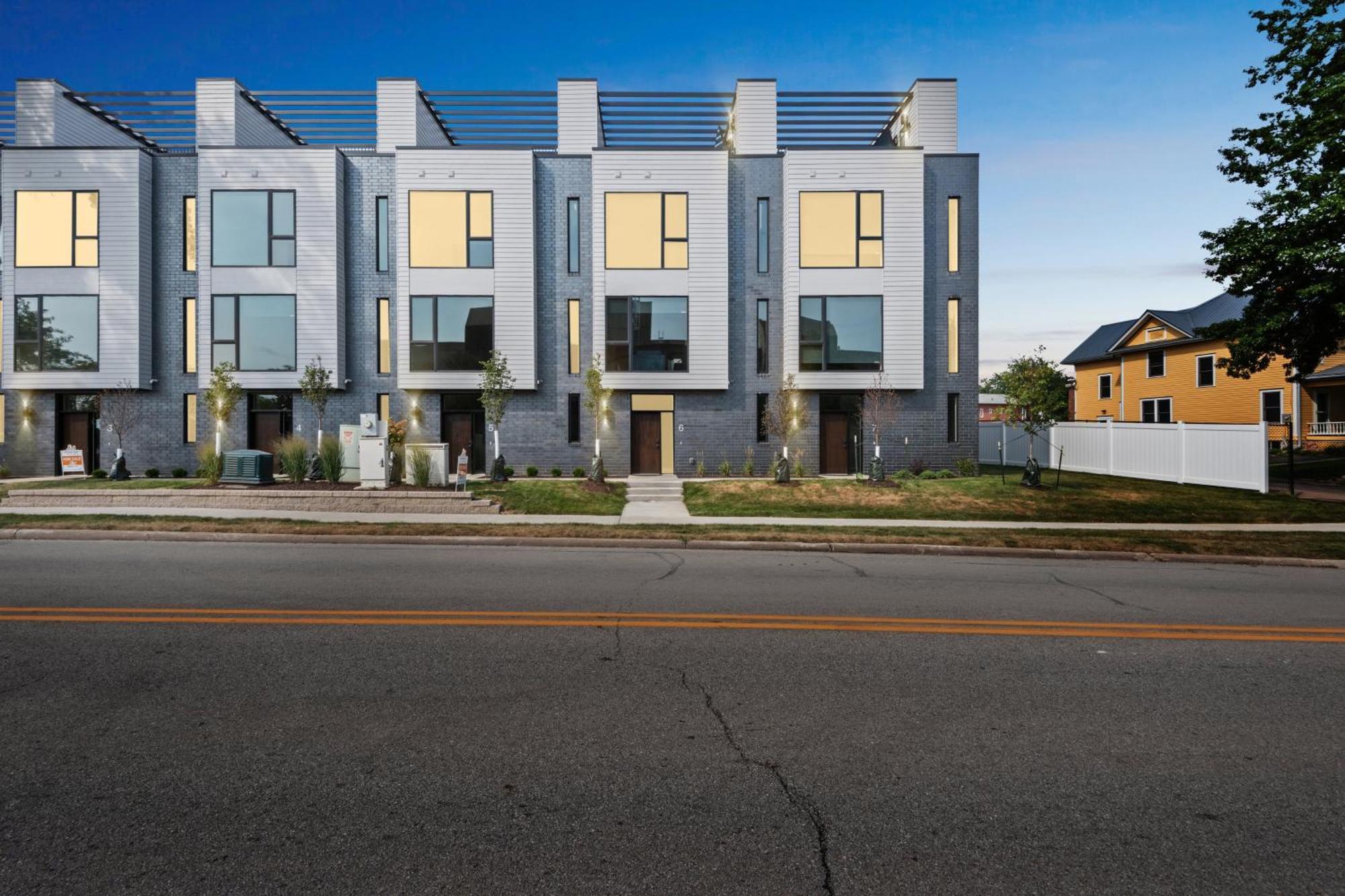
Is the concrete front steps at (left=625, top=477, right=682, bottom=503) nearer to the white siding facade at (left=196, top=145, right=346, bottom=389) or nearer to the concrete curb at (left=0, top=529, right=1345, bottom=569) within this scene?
the concrete curb at (left=0, top=529, right=1345, bottom=569)

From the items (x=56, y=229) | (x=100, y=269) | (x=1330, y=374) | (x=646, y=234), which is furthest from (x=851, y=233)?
(x=56, y=229)

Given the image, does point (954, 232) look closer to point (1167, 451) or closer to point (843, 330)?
point (843, 330)

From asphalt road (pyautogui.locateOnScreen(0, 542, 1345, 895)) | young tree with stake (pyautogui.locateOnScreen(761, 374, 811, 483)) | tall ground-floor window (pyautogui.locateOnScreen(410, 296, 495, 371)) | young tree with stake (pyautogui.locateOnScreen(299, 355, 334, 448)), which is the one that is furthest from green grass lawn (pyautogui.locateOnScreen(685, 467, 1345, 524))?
young tree with stake (pyautogui.locateOnScreen(299, 355, 334, 448))

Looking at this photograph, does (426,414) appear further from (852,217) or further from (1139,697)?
(1139,697)

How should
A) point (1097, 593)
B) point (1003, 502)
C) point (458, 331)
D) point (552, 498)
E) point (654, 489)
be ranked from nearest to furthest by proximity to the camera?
point (1097, 593)
point (1003, 502)
point (552, 498)
point (654, 489)
point (458, 331)

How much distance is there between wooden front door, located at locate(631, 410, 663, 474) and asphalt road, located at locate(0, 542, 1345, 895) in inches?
667

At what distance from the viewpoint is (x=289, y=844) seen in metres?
3.10

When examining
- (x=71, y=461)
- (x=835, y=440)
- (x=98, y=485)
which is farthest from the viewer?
(x=835, y=440)

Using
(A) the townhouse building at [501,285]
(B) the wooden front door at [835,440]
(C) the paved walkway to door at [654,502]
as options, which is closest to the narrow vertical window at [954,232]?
(A) the townhouse building at [501,285]

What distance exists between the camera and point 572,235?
2448cm

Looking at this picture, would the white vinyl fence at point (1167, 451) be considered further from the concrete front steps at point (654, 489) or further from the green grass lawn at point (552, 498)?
the green grass lawn at point (552, 498)

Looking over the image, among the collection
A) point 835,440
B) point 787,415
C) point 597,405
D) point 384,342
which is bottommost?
point 835,440

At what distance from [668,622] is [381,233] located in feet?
72.7

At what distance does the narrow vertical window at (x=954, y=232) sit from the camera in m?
24.3
